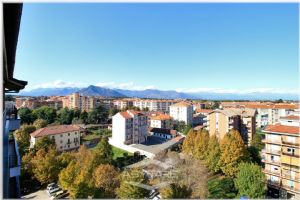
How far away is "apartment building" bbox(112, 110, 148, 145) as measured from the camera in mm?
9734

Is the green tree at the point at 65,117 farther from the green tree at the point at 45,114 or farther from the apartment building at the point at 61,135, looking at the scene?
the apartment building at the point at 61,135

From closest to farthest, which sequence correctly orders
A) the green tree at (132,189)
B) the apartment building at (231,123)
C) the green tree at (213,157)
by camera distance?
the green tree at (132,189), the green tree at (213,157), the apartment building at (231,123)

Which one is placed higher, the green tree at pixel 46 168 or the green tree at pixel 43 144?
the green tree at pixel 43 144

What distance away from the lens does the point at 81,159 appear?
556 centimetres

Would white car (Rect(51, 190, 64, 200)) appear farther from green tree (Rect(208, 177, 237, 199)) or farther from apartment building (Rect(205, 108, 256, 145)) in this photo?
apartment building (Rect(205, 108, 256, 145))

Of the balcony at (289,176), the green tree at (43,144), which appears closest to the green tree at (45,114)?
the green tree at (43,144)

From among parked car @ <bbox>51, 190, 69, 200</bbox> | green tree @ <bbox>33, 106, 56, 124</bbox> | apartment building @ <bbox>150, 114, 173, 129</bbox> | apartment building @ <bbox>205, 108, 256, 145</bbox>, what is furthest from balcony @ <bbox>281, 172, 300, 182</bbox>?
green tree @ <bbox>33, 106, 56, 124</bbox>

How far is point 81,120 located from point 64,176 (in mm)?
9004

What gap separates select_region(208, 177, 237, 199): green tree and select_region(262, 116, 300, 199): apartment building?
31.3 inches

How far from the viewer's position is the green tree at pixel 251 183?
4.51 metres

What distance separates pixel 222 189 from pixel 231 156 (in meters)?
1.14

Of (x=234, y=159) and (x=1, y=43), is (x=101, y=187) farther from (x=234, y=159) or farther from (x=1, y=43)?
(x=1, y=43)

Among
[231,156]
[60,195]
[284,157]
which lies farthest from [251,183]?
[60,195]

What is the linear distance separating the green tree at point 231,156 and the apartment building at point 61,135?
17.9ft
